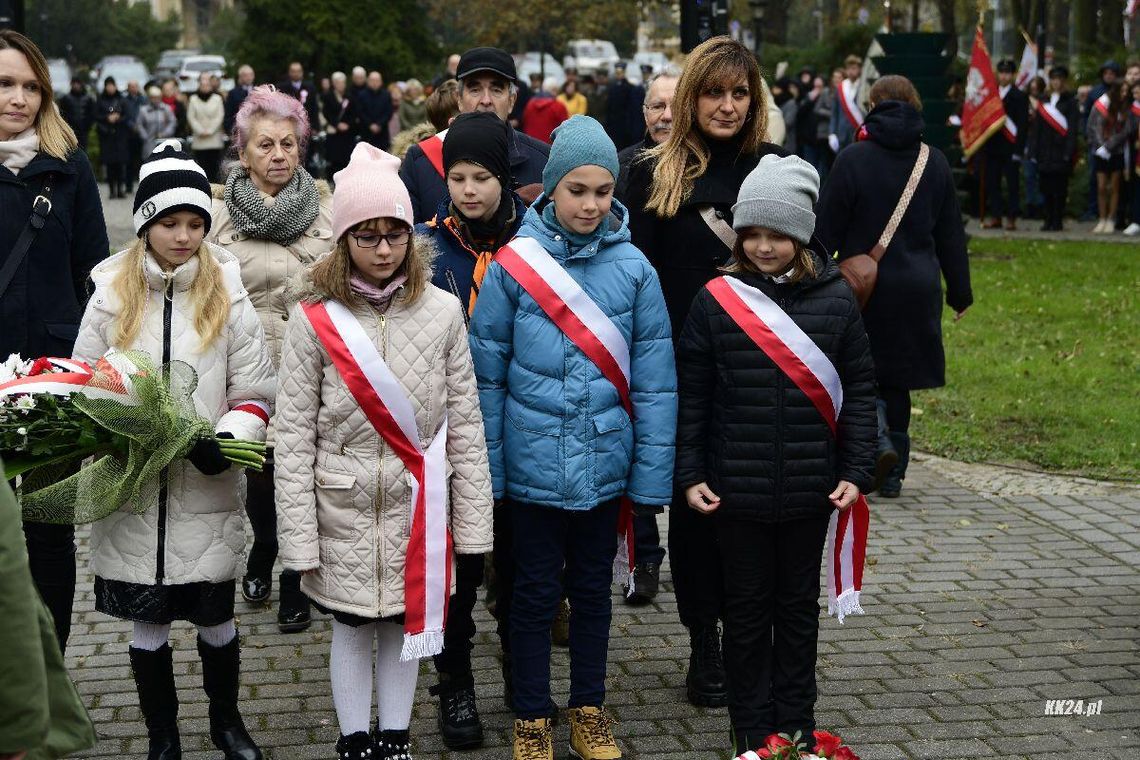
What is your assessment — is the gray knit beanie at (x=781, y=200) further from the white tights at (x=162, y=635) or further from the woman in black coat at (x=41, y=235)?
the woman in black coat at (x=41, y=235)

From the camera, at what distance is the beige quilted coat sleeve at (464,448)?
4570mm

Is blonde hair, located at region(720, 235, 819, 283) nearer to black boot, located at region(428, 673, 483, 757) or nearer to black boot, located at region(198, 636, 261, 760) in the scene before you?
black boot, located at region(428, 673, 483, 757)

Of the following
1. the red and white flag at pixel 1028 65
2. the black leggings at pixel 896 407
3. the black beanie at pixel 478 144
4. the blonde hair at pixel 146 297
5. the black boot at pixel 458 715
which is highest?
the red and white flag at pixel 1028 65

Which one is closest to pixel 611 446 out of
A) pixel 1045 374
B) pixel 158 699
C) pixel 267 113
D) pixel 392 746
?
pixel 392 746

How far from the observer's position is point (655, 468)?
4.76m

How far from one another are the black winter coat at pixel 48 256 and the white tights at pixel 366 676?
4.73 feet

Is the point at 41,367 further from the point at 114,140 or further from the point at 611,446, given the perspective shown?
the point at 114,140

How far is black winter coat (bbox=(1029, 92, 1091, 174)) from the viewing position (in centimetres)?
2052

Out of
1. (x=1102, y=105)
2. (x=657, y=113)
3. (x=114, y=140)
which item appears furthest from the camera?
(x=114, y=140)

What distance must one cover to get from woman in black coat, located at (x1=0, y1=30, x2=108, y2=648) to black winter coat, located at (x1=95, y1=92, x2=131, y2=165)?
23.2 metres

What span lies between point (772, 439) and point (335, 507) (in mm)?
1302

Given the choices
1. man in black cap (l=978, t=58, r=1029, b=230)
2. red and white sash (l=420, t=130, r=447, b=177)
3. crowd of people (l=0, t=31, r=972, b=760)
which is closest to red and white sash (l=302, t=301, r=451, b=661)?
crowd of people (l=0, t=31, r=972, b=760)

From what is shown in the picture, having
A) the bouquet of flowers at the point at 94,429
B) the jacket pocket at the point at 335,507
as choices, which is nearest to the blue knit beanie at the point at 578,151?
the jacket pocket at the point at 335,507

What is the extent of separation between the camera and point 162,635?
4656 mm
